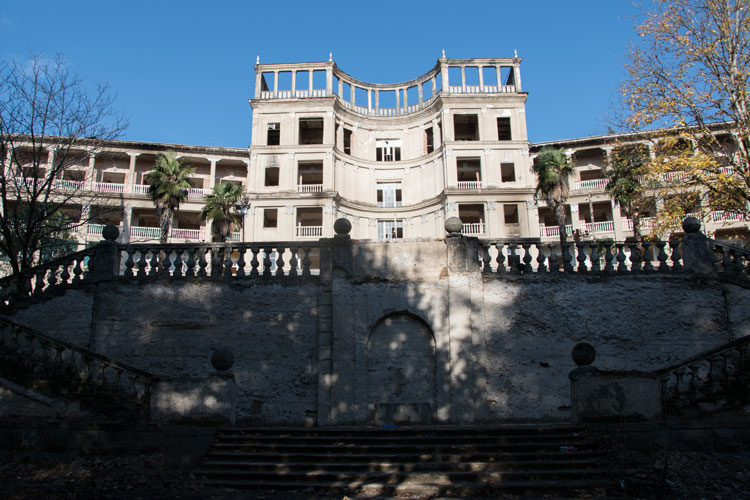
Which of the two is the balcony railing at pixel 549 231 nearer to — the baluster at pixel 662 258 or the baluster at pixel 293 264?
the baluster at pixel 662 258

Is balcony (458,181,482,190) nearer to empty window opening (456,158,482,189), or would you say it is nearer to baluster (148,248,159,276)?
empty window opening (456,158,482,189)

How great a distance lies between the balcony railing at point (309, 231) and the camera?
36.9 metres

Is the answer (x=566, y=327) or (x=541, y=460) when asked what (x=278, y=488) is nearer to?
(x=541, y=460)

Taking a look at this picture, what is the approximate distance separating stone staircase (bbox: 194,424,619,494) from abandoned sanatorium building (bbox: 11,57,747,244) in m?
26.6

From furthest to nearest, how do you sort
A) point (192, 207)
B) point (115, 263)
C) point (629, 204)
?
point (192, 207) < point (629, 204) < point (115, 263)

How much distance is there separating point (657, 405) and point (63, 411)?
9.65 meters

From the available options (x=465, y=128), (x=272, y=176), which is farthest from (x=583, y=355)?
(x=465, y=128)

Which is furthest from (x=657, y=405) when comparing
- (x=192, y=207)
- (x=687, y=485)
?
(x=192, y=207)

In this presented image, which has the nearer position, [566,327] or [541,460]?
[541,460]

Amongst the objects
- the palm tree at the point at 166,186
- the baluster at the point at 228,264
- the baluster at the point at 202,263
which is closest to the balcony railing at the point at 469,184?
the palm tree at the point at 166,186

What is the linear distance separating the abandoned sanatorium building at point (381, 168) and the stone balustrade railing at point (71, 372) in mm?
25759

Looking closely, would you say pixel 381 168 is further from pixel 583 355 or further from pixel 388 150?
pixel 583 355

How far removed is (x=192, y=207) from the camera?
4047 centimetres

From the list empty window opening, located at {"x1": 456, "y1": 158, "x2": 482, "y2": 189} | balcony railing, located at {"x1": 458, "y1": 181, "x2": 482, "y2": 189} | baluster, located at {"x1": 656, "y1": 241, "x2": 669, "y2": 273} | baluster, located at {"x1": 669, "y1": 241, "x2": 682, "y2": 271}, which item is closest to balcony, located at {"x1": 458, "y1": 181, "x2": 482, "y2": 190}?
balcony railing, located at {"x1": 458, "y1": 181, "x2": 482, "y2": 189}
